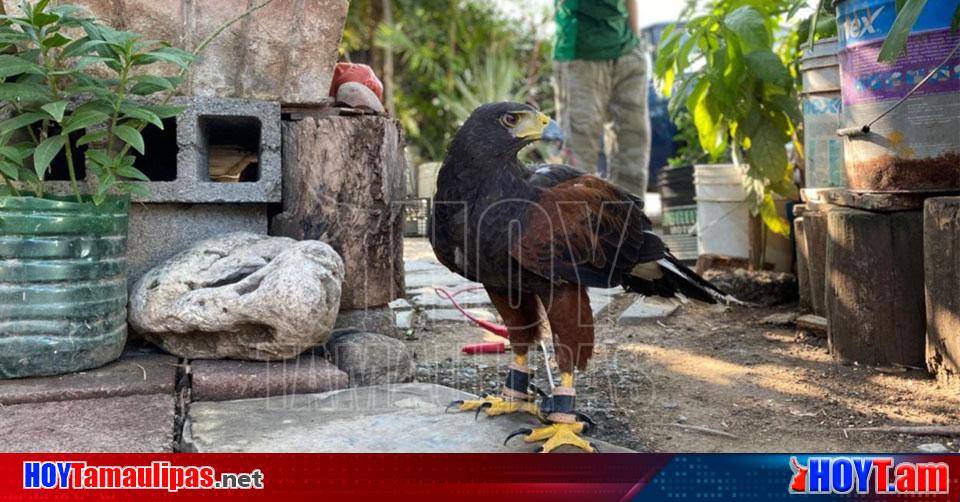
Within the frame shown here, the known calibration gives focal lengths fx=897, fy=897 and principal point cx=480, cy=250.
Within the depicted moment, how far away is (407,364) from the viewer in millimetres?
3494

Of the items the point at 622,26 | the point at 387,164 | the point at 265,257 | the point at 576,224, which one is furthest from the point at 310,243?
the point at 622,26

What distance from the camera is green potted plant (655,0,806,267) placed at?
4.97 m

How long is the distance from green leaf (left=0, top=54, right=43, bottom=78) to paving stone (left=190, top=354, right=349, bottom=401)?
1119 mm

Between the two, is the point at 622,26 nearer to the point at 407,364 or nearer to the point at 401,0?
the point at 407,364

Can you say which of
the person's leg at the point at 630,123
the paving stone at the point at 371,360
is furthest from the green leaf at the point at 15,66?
the person's leg at the point at 630,123

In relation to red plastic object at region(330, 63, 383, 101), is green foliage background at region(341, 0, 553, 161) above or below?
above

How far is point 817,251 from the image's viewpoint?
4719 mm

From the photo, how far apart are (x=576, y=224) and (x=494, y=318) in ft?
7.31

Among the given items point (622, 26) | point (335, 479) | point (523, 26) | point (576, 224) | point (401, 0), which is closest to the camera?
point (335, 479)

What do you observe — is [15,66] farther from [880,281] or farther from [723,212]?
[723,212]

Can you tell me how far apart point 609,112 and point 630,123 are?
19 cm

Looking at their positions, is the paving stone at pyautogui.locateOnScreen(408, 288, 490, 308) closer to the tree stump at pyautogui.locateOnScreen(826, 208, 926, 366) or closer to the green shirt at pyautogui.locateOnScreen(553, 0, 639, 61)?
the tree stump at pyautogui.locateOnScreen(826, 208, 926, 366)

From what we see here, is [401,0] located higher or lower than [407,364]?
higher

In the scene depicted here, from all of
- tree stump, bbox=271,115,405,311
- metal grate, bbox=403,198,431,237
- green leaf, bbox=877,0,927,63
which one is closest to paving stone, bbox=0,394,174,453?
tree stump, bbox=271,115,405,311
